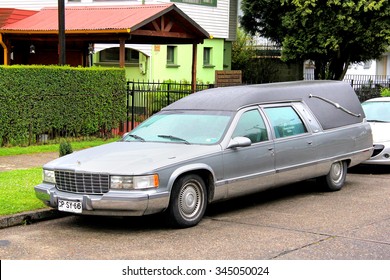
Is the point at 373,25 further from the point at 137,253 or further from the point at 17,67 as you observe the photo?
the point at 137,253

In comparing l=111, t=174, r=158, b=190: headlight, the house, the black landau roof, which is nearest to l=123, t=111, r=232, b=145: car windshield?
the black landau roof

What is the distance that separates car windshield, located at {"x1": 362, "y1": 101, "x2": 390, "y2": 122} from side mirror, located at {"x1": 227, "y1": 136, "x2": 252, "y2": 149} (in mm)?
6392

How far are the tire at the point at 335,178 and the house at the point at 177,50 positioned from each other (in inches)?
564

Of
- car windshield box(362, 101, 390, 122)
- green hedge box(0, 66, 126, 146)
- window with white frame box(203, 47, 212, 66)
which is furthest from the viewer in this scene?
window with white frame box(203, 47, 212, 66)

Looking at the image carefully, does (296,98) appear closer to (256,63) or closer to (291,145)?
(291,145)

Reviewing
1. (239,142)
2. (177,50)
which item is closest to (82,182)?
(239,142)

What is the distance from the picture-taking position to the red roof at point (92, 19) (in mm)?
20688

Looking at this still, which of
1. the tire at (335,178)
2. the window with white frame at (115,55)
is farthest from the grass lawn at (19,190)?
the window with white frame at (115,55)

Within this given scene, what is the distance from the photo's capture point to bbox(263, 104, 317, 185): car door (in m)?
10.1

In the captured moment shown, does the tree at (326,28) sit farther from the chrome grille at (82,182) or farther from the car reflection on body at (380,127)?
the chrome grille at (82,182)

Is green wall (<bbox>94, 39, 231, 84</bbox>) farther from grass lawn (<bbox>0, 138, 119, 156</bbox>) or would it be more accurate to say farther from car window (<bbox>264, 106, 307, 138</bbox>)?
car window (<bbox>264, 106, 307, 138</bbox>)

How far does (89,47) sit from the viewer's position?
84.6ft
